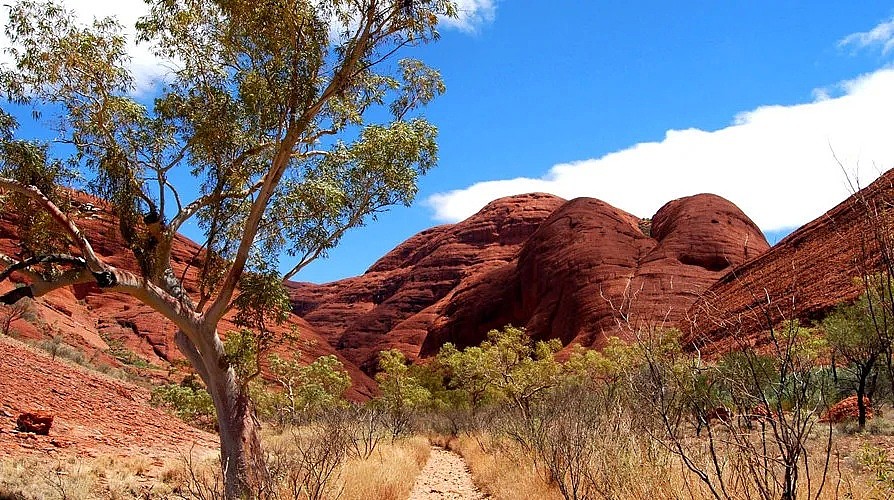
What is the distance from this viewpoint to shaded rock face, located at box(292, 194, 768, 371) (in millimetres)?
49188

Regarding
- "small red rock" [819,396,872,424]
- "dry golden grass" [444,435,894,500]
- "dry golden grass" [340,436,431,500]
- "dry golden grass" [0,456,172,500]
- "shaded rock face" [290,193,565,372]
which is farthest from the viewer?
"shaded rock face" [290,193,565,372]

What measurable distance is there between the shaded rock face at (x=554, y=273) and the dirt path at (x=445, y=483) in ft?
34.1

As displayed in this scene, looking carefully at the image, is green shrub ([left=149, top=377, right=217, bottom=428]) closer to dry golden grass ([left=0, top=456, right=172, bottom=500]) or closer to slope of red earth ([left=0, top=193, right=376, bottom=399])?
slope of red earth ([left=0, top=193, right=376, bottom=399])

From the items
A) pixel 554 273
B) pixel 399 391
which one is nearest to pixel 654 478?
pixel 399 391

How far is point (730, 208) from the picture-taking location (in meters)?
59.0

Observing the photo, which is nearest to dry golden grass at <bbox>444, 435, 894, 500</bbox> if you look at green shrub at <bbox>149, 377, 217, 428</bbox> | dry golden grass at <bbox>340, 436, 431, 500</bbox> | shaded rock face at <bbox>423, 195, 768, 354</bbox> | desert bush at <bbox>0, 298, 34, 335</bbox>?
dry golden grass at <bbox>340, 436, 431, 500</bbox>

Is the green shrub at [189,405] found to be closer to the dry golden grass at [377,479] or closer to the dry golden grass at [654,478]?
the dry golden grass at [654,478]

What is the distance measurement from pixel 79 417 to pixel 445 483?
26.3ft

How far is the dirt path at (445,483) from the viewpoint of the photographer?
11617 millimetres

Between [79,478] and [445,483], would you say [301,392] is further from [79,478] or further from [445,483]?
[79,478]

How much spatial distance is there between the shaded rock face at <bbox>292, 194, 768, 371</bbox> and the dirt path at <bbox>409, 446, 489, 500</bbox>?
10403 millimetres

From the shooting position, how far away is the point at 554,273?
191ft

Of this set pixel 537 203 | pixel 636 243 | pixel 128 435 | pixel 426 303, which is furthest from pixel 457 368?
pixel 537 203

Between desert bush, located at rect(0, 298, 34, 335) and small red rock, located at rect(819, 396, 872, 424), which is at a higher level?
small red rock, located at rect(819, 396, 872, 424)
